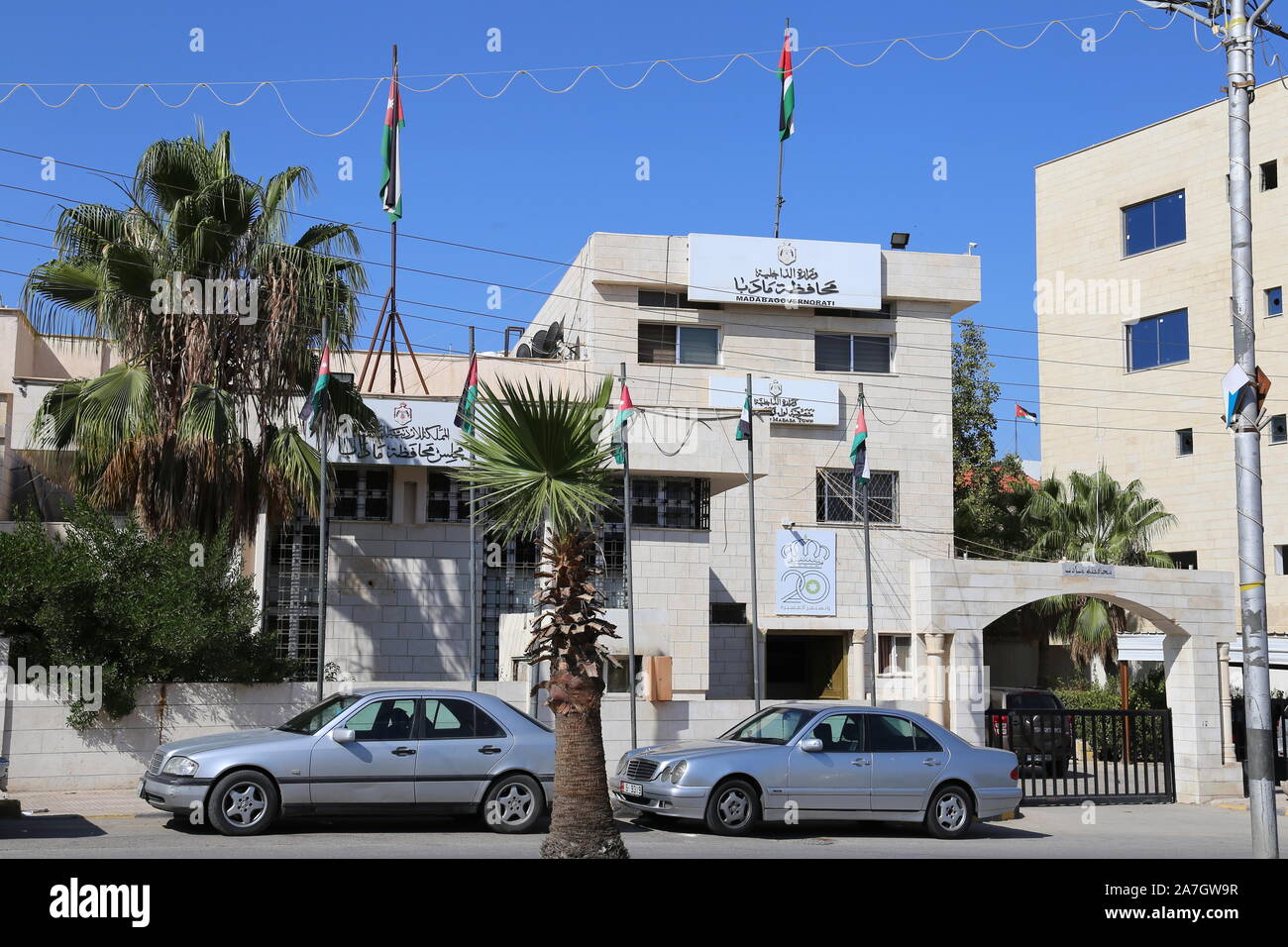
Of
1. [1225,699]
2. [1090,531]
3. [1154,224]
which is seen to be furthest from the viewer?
[1154,224]

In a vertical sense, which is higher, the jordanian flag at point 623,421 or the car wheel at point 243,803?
the jordanian flag at point 623,421

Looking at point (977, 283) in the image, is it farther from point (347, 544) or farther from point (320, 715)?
point (320, 715)

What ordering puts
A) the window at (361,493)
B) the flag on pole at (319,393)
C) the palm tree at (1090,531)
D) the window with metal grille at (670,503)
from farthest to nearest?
the palm tree at (1090,531)
the window at (361,493)
the window with metal grille at (670,503)
the flag on pole at (319,393)

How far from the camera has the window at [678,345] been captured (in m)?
33.0

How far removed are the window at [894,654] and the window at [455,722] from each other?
65.8ft

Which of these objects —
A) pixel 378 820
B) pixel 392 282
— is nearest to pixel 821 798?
pixel 378 820

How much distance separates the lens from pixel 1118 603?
21375mm

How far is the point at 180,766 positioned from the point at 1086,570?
14.2m

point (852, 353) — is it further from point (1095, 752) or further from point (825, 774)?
point (825, 774)


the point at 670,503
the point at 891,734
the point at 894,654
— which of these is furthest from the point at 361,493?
the point at 894,654

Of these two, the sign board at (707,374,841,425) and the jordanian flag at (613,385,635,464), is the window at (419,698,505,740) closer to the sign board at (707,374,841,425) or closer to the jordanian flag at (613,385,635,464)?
the jordanian flag at (613,385,635,464)

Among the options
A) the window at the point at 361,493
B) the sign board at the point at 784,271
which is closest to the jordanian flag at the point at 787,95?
the sign board at the point at 784,271

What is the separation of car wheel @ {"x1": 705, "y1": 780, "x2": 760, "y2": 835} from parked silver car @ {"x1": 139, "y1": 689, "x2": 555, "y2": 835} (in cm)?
185

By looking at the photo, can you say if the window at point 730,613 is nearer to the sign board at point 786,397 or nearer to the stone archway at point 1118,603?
the sign board at point 786,397
